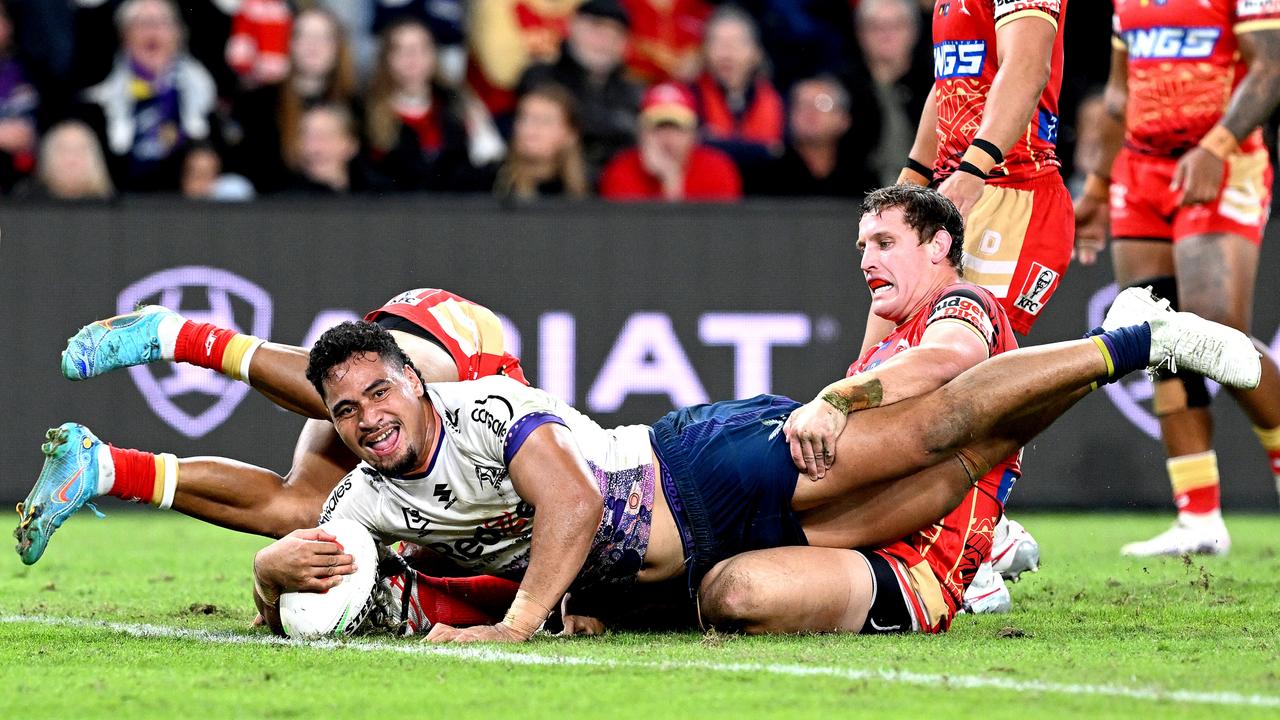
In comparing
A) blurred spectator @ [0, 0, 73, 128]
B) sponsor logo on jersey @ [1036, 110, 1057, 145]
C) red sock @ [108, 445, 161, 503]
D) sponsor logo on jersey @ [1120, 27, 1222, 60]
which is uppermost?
blurred spectator @ [0, 0, 73, 128]

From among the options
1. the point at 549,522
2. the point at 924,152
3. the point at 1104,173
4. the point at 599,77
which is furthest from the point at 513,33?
the point at 549,522

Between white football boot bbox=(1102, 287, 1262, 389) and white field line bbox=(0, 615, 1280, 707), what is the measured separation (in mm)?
1562

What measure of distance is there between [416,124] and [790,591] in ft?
23.6

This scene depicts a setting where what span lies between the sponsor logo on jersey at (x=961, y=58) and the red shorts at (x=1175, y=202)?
5.83 feet

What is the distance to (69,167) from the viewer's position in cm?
1100

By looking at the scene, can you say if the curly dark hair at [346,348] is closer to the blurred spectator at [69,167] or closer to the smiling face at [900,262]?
the smiling face at [900,262]

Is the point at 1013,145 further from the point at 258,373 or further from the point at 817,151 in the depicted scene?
the point at 817,151

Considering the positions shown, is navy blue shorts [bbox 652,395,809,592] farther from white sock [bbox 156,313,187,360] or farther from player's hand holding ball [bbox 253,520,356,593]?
white sock [bbox 156,313,187,360]

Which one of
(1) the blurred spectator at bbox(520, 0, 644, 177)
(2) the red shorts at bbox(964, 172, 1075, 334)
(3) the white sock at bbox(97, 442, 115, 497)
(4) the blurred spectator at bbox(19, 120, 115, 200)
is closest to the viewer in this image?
(3) the white sock at bbox(97, 442, 115, 497)

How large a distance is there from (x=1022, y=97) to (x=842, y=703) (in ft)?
9.27

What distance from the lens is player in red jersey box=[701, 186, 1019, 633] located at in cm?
546

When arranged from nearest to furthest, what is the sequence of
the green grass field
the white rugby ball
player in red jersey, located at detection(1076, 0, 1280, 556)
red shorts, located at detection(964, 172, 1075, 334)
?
the green grass field
the white rugby ball
red shorts, located at detection(964, 172, 1075, 334)
player in red jersey, located at detection(1076, 0, 1280, 556)

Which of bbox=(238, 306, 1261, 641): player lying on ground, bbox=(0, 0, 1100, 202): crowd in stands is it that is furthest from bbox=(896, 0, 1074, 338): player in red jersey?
bbox=(0, 0, 1100, 202): crowd in stands

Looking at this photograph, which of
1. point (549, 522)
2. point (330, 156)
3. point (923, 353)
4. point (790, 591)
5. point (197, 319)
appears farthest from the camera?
point (330, 156)
